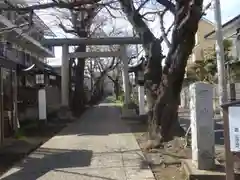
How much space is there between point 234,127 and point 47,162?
5.72 metres

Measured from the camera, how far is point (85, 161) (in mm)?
9875

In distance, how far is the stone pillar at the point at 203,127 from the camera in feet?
24.6

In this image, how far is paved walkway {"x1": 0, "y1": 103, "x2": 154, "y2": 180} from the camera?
8438mm

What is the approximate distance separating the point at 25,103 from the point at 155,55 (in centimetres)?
914

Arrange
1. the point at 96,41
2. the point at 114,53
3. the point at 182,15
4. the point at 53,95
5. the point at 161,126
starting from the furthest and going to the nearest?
the point at 53,95
the point at 114,53
the point at 96,41
the point at 161,126
the point at 182,15

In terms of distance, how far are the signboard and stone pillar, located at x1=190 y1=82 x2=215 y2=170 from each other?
2.16 meters

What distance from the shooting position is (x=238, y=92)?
21094 mm

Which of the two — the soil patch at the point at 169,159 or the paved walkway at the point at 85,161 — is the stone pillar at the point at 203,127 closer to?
the soil patch at the point at 169,159

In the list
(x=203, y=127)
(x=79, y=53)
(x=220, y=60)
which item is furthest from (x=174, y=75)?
(x=79, y=53)

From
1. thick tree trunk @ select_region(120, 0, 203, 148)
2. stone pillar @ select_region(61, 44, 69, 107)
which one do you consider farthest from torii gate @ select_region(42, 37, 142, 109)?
thick tree trunk @ select_region(120, 0, 203, 148)

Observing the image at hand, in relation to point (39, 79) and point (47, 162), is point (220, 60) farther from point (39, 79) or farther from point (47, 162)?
point (47, 162)

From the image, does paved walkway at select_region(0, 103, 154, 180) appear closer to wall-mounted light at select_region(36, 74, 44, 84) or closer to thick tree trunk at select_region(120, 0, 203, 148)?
thick tree trunk at select_region(120, 0, 203, 148)

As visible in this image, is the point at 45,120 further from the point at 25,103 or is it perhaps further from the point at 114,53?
the point at 114,53

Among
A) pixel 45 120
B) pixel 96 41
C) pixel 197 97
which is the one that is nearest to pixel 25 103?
pixel 45 120
